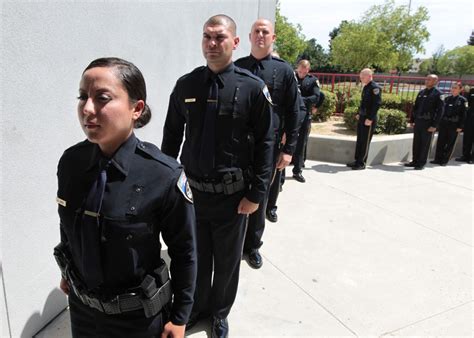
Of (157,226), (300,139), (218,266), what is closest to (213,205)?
(218,266)

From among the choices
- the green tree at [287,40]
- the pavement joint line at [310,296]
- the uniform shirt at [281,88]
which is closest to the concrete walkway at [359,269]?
the pavement joint line at [310,296]

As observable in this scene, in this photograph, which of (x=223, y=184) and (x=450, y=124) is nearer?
(x=223, y=184)

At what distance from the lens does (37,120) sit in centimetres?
205

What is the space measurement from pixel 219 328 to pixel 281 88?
211 centimetres

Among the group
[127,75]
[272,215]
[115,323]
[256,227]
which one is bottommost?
[272,215]

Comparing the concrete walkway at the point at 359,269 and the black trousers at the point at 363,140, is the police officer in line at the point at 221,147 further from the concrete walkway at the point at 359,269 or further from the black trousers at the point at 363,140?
the black trousers at the point at 363,140

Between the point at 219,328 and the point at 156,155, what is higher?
the point at 156,155

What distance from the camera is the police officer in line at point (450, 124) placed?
791 centimetres

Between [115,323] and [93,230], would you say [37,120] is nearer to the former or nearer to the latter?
[93,230]

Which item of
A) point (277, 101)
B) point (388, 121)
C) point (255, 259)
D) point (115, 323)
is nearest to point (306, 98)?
point (277, 101)

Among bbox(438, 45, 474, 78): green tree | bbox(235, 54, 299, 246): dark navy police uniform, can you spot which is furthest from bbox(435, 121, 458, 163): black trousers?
bbox(438, 45, 474, 78): green tree

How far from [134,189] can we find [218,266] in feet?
4.34

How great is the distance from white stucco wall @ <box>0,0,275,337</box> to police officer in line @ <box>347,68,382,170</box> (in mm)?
5148

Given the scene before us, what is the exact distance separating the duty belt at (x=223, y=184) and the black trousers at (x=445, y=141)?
7.40 meters
